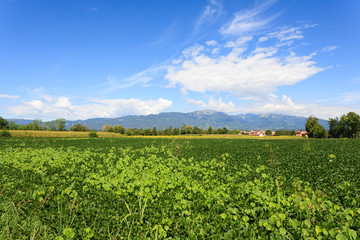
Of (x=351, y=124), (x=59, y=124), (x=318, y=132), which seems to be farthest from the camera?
(x=59, y=124)

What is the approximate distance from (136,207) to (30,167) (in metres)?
9.83

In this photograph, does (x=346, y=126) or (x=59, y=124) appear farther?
(x=59, y=124)

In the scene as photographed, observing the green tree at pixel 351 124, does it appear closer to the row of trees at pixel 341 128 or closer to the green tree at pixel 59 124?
the row of trees at pixel 341 128

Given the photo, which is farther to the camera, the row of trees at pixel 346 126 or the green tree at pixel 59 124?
the green tree at pixel 59 124

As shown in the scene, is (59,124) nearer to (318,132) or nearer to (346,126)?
(318,132)

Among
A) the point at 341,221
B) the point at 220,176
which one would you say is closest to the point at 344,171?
the point at 220,176

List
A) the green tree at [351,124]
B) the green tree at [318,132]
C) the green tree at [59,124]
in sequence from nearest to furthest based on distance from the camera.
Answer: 1. the green tree at [351,124]
2. the green tree at [318,132]
3. the green tree at [59,124]

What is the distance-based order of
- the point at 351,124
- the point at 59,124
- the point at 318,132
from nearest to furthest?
the point at 351,124 → the point at 318,132 → the point at 59,124

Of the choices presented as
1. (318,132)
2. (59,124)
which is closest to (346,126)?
(318,132)

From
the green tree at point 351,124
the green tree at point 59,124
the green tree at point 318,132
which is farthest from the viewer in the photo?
the green tree at point 59,124

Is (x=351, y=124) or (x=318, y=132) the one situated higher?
(x=351, y=124)

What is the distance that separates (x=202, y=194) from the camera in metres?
7.17

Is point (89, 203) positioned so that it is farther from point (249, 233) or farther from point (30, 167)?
point (30, 167)

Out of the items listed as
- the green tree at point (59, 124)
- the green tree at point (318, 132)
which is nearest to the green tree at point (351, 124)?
the green tree at point (318, 132)
